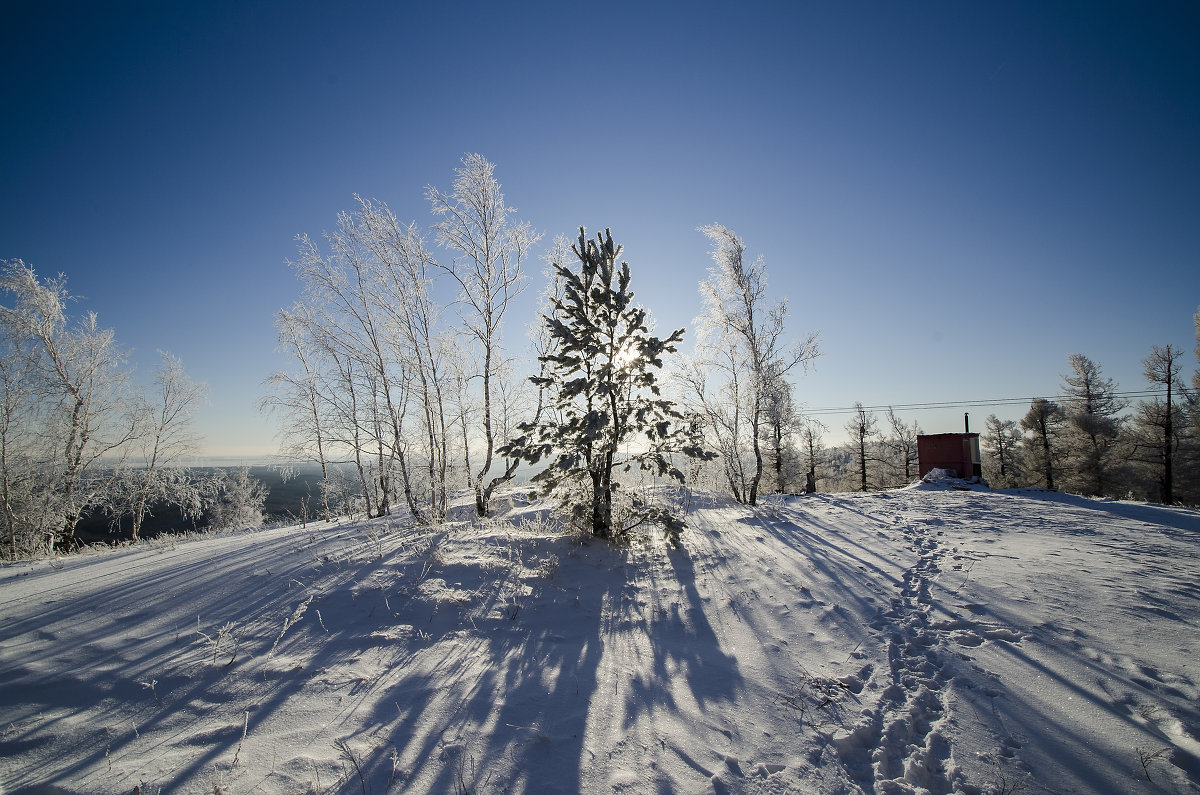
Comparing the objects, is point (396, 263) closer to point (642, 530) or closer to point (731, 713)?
point (642, 530)

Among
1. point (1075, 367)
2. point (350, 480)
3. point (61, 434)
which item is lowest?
point (350, 480)

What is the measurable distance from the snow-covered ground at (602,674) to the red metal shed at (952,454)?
38.8 feet

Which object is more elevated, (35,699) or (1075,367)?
(1075,367)

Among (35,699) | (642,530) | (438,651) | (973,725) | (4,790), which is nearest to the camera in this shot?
(4,790)

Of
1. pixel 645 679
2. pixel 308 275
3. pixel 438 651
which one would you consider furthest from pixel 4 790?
pixel 308 275

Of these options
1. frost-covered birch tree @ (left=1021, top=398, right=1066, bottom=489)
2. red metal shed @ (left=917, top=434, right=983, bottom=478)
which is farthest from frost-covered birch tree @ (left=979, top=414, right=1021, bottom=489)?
red metal shed @ (left=917, top=434, right=983, bottom=478)

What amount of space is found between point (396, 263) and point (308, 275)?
247 cm

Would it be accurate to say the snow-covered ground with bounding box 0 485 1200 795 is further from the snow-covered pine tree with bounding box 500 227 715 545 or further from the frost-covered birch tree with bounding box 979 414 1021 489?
the frost-covered birch tree with bounding box 979 414 1021 489

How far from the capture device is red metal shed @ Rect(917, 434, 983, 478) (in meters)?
16.5

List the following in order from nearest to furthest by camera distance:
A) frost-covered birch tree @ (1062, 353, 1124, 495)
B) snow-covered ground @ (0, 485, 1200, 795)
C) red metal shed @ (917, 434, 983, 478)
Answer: snow-covered ground @ (0, 485, 1200, 795) < red metal shed @ (917, 434, 983, 478) < frost-covered birch tree @ (1062, 353, 1124, 495)

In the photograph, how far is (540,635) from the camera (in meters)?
3.97

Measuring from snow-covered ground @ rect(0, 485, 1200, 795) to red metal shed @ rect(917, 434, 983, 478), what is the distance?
38.8 feet

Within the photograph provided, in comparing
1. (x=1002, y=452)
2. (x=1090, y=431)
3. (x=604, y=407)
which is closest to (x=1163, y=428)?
(x=1090, y=431)

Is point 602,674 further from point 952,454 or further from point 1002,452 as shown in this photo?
point 1002,452
